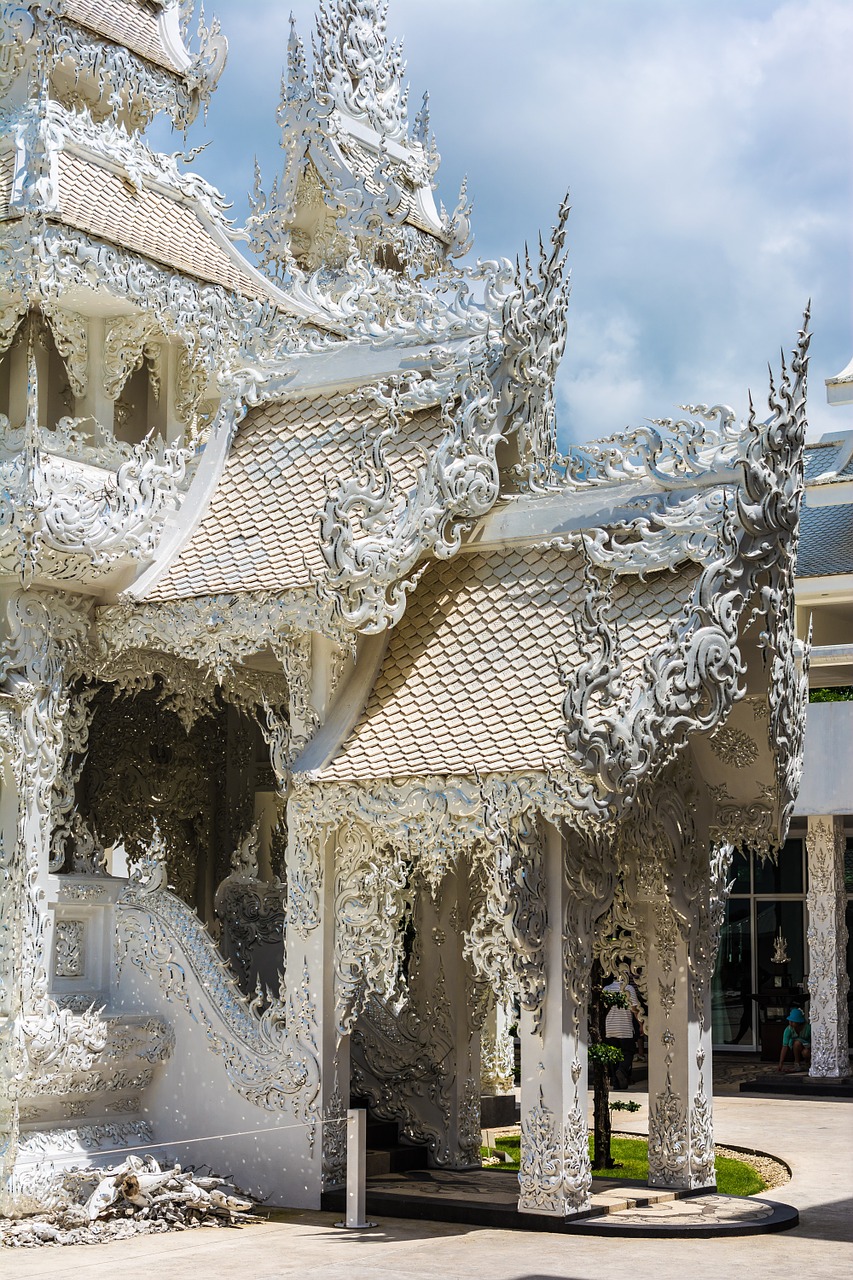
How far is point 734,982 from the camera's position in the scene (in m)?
22.0

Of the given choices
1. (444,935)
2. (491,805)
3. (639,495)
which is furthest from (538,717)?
(444,935)

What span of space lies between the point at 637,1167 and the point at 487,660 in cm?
398

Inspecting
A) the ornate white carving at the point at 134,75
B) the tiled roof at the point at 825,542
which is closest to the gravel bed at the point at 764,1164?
the tiled roof at the point at 825,542

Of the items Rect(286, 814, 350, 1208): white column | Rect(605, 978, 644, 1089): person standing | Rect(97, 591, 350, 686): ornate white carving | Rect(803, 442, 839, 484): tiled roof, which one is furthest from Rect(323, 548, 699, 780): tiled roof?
Rect(803, 442, 839, 484): tiled roof

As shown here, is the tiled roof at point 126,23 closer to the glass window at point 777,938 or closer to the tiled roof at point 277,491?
the tiled roof at point 277,491

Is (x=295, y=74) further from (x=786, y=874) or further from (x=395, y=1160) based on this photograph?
(x=786, y=874)

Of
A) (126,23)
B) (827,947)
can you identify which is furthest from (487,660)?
(827,947)

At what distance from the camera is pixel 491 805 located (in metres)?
8.48

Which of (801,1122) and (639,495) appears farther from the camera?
(801,1122)

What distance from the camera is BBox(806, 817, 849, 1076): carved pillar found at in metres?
17.2

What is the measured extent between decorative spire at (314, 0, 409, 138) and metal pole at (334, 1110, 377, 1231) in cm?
821

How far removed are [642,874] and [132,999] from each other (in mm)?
2932

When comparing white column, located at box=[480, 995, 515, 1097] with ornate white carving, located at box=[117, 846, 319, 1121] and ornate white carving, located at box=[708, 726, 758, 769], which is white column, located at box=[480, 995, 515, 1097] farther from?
ornate white carving, located at box=[708, 726, 758, 769]

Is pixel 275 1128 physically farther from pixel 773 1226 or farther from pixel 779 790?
pixel 779 790
